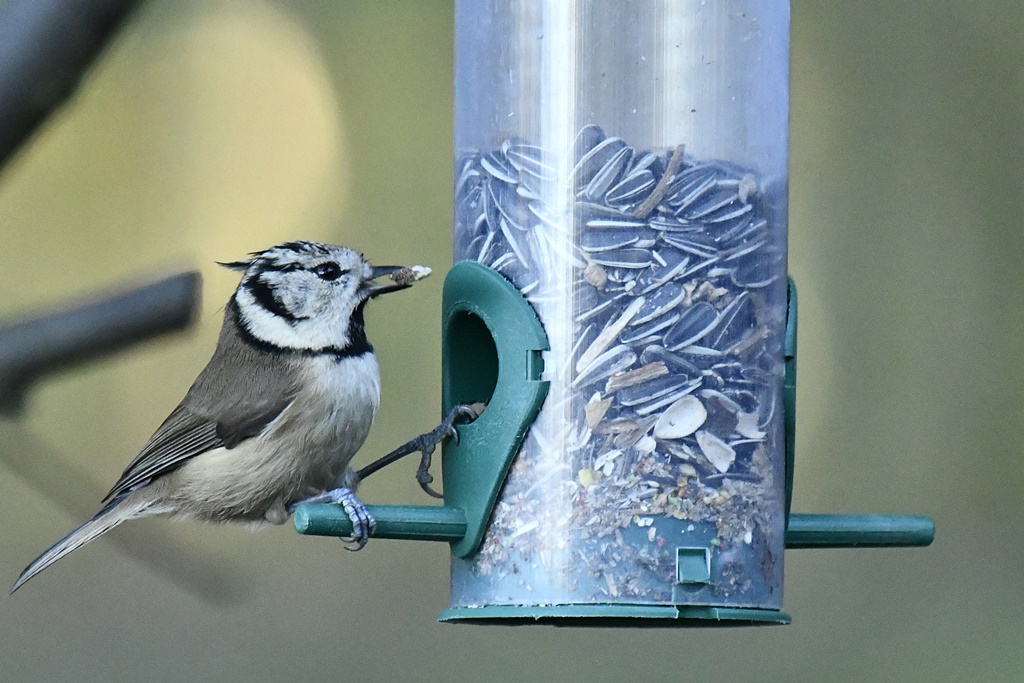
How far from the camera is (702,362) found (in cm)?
384

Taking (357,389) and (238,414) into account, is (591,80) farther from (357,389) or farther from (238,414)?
(238,414)

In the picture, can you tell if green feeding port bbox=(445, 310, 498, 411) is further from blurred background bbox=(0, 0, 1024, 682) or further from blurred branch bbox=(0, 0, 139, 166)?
blurred background bbox=(0, 0, 1024, 682)

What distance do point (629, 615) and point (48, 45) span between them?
1.73 meters

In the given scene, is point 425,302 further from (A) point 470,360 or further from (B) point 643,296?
(B) point 643,296

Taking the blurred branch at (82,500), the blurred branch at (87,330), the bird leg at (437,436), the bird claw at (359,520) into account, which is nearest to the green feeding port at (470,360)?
the bird leg at (437,436)

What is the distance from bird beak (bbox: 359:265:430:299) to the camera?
4293mm

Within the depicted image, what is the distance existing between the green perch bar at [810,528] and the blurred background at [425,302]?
10.1ft

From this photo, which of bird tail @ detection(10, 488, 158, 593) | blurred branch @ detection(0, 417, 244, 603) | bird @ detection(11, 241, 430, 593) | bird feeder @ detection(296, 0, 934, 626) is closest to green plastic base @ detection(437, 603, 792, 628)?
bird feeder @ detection(296, 0, 934, 626)

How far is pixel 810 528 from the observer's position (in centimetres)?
395

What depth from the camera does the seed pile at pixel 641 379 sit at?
372cm

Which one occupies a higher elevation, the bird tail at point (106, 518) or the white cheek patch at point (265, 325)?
the white cheek patch at point (265, 325)

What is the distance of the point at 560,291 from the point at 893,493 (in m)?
4.00

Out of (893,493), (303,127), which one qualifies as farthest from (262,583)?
(893,493)

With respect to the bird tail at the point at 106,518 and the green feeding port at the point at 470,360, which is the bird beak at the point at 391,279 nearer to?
the green feeding port at the point at 470,360
